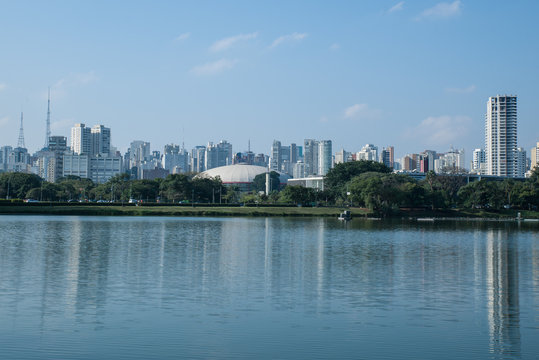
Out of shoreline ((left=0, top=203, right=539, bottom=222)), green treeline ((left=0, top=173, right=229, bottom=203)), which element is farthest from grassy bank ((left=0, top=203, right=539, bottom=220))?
green treeline ((left=0, top=173, right=229, bottom=203))

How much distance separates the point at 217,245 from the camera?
4262 cm

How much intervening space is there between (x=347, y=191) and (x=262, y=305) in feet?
372

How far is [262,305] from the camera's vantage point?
20281 millimetres

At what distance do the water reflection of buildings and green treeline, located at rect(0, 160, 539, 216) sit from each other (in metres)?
73.2

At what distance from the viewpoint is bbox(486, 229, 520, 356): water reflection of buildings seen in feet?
52.2

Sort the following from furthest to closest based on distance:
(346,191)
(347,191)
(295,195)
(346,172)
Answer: (346,172) → (346,191) → (347,191) → (295,195)

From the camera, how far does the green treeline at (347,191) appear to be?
113625mm

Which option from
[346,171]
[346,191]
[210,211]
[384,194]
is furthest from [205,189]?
[384,194]

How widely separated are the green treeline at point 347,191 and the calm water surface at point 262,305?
75257 millimetres

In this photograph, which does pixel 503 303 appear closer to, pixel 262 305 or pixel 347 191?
pixel 262 305

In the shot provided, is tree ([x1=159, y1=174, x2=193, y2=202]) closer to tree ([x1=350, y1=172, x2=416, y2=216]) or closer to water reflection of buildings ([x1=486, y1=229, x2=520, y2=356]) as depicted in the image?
tree ([x1=350, y1=172, x2=416, y2=216])

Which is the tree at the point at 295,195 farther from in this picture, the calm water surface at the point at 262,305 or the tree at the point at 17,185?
the calm water surface at the point at 262,305

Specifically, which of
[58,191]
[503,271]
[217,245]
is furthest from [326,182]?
[503,271]

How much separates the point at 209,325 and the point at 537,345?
8355 millimetres
